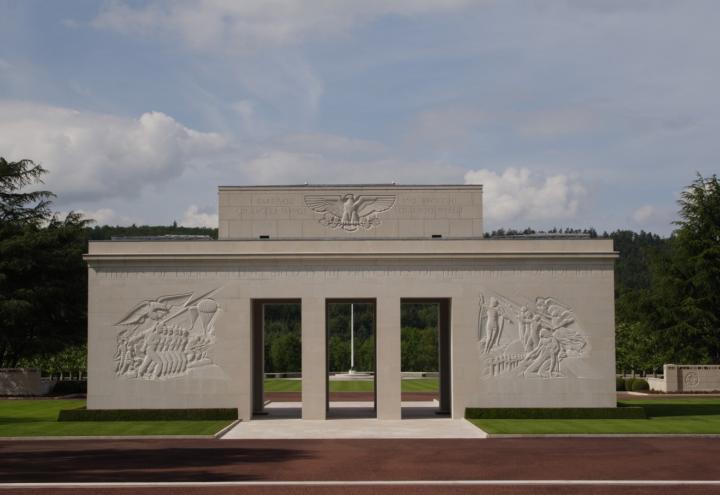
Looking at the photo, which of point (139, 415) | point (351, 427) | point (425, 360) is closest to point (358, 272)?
point (351, 427)

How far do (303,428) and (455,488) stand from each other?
56.4 ft

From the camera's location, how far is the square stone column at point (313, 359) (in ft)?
146

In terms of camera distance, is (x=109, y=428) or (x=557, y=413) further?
(x=557, y=413)

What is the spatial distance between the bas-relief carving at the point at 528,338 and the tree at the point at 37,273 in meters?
33.5

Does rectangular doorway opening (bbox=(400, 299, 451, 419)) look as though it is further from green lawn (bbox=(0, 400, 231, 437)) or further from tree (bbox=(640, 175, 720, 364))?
tree (bbox=(640, 175, 720, 364))

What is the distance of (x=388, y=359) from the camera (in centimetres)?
4459

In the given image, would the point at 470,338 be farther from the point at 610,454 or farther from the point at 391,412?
the point at 610,454

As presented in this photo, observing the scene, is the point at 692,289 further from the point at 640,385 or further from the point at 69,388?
the point at 69,388

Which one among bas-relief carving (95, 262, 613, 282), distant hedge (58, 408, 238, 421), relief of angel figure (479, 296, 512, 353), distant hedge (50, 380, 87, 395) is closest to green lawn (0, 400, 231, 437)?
distant hedge (58, 408, 238, 421)

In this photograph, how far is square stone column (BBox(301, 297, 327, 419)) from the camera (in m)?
44.4

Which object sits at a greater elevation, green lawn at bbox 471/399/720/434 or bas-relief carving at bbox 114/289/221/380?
bas-relief carving at bbox 114/289/221/380

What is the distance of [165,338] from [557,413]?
19058mm

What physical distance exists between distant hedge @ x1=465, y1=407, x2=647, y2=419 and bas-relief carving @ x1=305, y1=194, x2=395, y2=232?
35.6 ft

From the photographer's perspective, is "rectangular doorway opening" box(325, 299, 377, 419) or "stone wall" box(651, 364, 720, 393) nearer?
"rectangular doorway opening" box(325, 299, 377, 419)
